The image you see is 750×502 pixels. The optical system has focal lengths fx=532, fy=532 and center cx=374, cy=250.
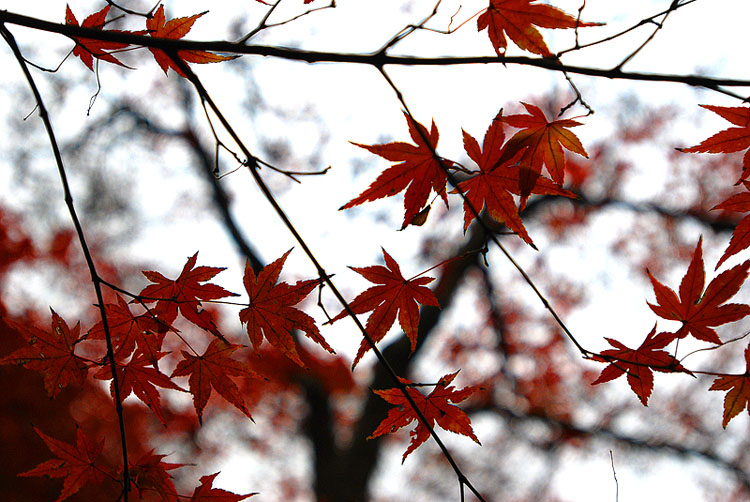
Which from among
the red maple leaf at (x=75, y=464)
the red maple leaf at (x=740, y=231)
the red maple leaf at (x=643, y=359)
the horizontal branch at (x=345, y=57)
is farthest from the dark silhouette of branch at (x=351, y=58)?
the red maple leaf at (x=75, y=464)

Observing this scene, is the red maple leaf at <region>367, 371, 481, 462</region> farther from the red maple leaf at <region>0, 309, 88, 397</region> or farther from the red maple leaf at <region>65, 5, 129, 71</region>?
the red maple leaf at <region>65, 5, 129, 71</region>

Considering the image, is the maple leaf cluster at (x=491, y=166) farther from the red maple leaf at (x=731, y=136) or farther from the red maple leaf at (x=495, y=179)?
the red maple leaf at (x=731, y=136)

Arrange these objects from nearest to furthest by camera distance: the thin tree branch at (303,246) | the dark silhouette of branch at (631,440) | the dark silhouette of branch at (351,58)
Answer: the dark silhouette of branch at (351,58)
the thin tree branch at (303,246)
the dark silhouette of branch at (631,440)

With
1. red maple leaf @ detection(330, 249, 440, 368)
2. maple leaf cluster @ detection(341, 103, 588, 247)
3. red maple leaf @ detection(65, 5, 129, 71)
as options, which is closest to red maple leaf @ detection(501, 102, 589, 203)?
maple leaf cluster @ detection(341, 103, 588, 247)

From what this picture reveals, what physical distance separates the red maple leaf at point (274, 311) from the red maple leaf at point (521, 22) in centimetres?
41

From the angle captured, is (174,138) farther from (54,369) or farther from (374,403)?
(54,369)

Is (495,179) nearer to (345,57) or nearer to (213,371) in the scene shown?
(345,57)

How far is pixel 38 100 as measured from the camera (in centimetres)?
71

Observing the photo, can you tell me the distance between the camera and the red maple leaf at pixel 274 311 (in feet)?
2.56

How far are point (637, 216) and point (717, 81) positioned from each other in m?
6.24

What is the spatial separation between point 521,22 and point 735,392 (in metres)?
0.59

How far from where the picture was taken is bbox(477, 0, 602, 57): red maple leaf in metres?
0.65

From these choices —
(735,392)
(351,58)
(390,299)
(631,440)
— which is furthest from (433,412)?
(631,440)

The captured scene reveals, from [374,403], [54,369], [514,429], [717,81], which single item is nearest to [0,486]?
[374,403]
